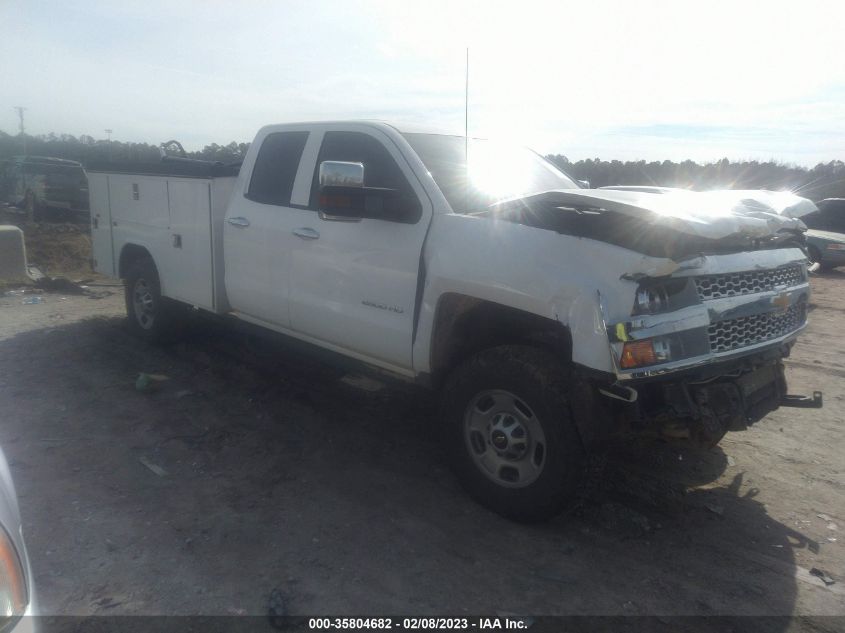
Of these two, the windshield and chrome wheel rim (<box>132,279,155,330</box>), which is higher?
the windshield

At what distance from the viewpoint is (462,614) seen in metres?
3.07

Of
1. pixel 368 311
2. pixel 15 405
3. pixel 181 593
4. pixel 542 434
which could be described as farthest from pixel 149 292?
pixel 542 434

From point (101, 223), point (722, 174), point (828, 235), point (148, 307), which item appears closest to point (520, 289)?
point (148, 307)

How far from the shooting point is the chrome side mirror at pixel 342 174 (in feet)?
13.3

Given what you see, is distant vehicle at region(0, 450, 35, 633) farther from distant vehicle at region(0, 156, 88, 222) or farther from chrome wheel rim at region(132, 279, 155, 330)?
distant vehicle at region(0, 156, 88, 222)

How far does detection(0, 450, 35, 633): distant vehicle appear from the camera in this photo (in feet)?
5.77

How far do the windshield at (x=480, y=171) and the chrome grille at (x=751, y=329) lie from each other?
5.25 feet

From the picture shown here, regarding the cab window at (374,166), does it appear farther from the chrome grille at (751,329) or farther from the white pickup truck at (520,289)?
the chrome grille at (751,329)

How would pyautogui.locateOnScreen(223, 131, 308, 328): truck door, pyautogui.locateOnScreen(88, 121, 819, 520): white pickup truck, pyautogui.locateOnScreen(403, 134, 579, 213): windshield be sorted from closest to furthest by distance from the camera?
pyautogui.locateOnScreen(88, 121, 819, 520): white pickup truck → pyautogui.locateOnScreen(403, 134, 579, 213): windshield → pyautogui.locateOnScreen(223, 131, 308, 328): truck door

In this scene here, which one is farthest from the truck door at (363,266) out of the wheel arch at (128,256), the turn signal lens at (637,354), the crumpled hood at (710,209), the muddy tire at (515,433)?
the wheel arch at (128,256)

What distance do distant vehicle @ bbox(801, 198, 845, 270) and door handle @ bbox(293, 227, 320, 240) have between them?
1346 cm

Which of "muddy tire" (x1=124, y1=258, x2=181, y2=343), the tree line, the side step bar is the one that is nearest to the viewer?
the side step bar

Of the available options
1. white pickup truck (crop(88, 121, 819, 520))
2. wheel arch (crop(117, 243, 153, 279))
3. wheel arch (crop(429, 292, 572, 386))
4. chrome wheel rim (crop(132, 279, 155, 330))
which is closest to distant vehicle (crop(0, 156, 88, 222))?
wheel arch (crop(117, 243, 153, 279))

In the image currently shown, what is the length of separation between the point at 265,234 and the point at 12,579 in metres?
3.64
